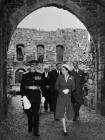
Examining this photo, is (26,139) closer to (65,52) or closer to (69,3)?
(69,3)

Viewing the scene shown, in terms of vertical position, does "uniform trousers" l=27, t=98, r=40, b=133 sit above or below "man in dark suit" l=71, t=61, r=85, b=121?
below

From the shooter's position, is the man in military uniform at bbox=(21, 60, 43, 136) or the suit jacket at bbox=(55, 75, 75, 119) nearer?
the man in military uniform at bbox=(21, 60, 43, 136)

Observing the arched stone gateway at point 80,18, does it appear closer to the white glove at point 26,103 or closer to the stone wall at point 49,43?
the white glove at point 26,103

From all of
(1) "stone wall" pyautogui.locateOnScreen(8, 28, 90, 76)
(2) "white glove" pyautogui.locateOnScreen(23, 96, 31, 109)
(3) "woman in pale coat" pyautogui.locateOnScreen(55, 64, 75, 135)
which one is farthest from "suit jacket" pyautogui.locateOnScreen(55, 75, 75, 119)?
(1) "stone wall" pyautogui.locateOnScreen(8, 28, 90, 76)

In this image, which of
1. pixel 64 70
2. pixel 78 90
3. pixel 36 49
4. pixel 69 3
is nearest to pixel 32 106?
pixel 64 70

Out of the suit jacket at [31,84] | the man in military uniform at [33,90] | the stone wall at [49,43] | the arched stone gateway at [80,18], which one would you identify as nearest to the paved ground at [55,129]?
the man in military uniform at [33,90]

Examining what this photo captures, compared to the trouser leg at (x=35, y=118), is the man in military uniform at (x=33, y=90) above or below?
above

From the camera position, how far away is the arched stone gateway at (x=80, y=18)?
10.6 meters

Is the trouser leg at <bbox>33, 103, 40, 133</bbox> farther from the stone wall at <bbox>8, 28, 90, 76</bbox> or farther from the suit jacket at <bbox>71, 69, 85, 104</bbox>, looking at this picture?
the stone wall at <bbox>8, 28, 90, 76</bbox>

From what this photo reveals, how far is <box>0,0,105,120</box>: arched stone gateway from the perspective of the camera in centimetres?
1063

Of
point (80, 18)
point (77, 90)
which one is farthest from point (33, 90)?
point (80, 18)

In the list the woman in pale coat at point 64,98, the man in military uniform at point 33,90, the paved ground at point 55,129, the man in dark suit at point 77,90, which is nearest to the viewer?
the paved ground at point 55,129

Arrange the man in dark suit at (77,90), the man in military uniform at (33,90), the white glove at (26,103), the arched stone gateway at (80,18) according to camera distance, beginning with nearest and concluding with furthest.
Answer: the white glove at (26,103), the man in military uniform at (33,90), the man in dark suit at (77,90), the arched stone gateway at (80,18)

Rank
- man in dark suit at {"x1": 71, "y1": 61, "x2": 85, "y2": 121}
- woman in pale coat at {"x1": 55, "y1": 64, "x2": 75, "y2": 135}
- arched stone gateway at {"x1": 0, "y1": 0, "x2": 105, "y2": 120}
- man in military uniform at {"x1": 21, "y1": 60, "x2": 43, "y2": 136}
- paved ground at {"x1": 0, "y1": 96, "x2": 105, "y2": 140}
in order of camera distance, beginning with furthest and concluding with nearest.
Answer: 1. arched stone gateway at {"x1": 0, "y1": 0, "x2": 105, "y2": 120}
2. man in dark suit at {"x1": 71, "y1": 61, "x2": 85, "y2": 121}
3. woman in pale coat at {"x1": 55, "y1": 64, "x2": 75, "y2": 135}
4. man in military uniform at {"x1": 21, "y1": 60, "x2": 43, "y2": 136}
5. paved ground at {"x1": 0, "y1": 96, "x2": 105, "y2": 140}
